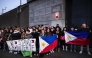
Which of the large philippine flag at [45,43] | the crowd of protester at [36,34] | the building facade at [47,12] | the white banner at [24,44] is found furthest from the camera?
the building facade at [47,12]

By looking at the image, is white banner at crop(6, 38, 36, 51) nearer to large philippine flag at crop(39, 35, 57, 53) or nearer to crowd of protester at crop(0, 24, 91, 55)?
crowd of protester at crop(0, 24, 91, 55)

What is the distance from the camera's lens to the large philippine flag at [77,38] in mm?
7793

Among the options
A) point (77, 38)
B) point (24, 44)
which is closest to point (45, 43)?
point (24, 44)

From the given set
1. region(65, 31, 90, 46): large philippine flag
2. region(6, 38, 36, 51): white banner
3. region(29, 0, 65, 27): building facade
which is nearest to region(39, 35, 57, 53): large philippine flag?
region(6, 38, 36, 51): white banner

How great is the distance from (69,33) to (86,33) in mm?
1208

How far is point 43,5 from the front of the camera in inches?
553

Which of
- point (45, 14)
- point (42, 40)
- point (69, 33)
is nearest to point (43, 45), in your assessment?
point (42, 40)

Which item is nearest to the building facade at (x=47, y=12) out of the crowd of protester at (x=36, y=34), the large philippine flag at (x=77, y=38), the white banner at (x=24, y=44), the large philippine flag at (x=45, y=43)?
the crowd of protester at (x=36, y=34)

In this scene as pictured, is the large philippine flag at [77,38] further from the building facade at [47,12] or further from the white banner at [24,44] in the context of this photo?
the building facade at [47,12]

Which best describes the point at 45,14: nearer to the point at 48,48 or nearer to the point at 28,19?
the point at 28,19

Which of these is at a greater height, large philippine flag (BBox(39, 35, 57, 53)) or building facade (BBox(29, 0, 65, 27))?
building facade (BBox(29, 0, 65, 27))

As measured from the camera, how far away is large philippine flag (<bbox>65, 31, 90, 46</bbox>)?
7.79m

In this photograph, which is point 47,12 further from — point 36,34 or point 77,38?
point 77,38

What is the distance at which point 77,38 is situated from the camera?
26.6 ft
